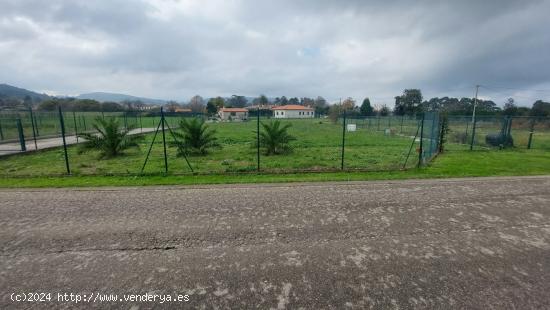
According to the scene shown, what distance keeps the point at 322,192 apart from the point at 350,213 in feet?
4.49

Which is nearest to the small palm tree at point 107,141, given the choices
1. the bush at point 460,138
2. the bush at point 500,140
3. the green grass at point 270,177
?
the green grass at point 270,177

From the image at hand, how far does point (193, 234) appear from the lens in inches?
151

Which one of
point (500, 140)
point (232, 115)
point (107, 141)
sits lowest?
point (500, 140)

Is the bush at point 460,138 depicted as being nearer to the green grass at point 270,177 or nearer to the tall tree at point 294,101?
the green grass at point 270,177

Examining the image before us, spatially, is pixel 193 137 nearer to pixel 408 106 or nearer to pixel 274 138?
pixel 274 138

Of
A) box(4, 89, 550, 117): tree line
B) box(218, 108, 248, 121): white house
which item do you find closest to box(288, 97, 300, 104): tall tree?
box(4, 89, 550, 117): tree line

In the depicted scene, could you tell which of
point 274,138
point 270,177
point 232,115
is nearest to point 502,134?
point 274,138

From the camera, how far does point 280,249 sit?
341 cm

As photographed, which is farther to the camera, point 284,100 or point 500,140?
point 284,100

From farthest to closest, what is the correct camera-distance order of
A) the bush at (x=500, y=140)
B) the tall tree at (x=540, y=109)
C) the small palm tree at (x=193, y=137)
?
the tall tree at (x=540, y=109) < the bush at (x=500, y=140) < the small palm tree at (x=193, y=137)

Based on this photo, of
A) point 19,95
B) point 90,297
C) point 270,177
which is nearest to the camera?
point 90,297

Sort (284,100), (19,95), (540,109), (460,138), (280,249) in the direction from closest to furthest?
1. (280,249)
2. (460,138)
3. (540,109)
4. (19,95)
5. (284,100)

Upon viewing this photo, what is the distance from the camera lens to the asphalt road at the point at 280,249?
2.57m

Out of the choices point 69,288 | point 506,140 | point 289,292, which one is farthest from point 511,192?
point 506,140
